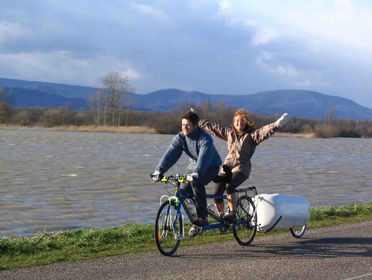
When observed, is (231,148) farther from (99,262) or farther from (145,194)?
(145,194)

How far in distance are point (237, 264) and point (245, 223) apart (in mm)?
1579

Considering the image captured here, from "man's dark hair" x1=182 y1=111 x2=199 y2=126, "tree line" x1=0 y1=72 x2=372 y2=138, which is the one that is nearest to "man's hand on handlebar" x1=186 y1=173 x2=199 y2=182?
"man's dark hair" x1=182 y1=111 x2=199 y2=126

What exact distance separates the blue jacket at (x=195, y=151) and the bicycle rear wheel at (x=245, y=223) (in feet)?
3.45

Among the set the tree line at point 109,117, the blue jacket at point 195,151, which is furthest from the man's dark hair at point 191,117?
the tree line at point 109,117

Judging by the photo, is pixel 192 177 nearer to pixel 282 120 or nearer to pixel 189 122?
pixel 189 122

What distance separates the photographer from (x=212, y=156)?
7.81 m

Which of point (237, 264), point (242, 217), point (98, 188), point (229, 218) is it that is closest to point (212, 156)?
point (229, 218)

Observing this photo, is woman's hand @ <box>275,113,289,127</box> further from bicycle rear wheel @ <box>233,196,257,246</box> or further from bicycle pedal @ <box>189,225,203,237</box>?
bicycle pedal @ <box>189,225,203,237</box>

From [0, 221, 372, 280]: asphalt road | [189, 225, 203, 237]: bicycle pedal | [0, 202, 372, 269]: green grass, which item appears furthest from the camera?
[189, 225, 203, 237]: bicycle pedal

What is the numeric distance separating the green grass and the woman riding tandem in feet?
2.26

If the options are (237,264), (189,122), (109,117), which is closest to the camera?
(237,264)

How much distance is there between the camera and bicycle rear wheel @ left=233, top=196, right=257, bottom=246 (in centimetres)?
839

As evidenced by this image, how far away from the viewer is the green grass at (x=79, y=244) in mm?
7312

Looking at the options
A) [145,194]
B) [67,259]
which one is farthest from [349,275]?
[145,194]
